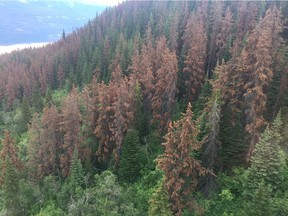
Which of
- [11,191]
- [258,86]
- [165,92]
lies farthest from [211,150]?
[11,191]

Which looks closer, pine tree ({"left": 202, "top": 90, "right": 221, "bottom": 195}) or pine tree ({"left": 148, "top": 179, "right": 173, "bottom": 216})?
pine tree ({"left": 148, "top": 179, "right": 173, "bottom": 216})

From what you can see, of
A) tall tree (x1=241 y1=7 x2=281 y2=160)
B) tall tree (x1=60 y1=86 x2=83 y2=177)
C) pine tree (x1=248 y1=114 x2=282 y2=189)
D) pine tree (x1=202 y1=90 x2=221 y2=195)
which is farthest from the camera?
tall tree (x1=60 y1=86 x2=83 y2=177)

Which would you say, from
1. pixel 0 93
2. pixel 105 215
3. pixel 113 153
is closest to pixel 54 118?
pixel 113 153

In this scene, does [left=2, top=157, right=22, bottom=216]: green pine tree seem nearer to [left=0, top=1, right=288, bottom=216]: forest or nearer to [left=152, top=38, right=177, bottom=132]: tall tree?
[left=0, top=1, right=288, bottom=216]: forest

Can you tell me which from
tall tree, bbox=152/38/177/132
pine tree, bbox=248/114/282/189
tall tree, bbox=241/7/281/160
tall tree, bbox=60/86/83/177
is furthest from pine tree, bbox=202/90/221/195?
tall tree, bbox=60/86/83/177

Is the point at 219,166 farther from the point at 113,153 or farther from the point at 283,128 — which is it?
the point at 113,153

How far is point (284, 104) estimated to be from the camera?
40.7 metres

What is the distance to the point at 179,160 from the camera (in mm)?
28750

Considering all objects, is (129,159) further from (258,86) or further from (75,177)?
(258,86)

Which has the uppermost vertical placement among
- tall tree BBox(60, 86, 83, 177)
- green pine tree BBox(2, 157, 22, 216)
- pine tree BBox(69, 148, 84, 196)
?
tall tree BBox(60, 86, 83, 177)

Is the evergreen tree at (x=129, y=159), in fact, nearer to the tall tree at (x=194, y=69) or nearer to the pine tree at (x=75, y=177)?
the pine tree at (x=75, y=177)

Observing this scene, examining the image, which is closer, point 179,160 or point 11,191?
point 179,160

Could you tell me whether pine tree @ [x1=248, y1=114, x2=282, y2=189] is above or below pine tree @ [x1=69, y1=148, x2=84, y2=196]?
above

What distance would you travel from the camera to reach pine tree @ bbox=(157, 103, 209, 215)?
91.5 feet
